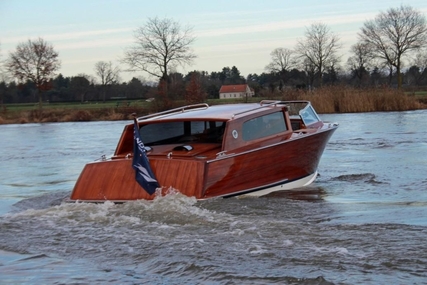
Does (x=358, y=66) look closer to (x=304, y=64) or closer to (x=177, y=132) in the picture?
(x=304, y=64)

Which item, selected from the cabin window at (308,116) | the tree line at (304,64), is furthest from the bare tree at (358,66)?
the cabin window at (308,116)

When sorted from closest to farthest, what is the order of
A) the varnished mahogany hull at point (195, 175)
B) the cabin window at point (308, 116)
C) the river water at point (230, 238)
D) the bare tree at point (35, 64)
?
the river water at point (230, 238), the varnished mahogany hull at point (195, 175), the cabin window at point (308, 116), the bare tree at point (35, 64)

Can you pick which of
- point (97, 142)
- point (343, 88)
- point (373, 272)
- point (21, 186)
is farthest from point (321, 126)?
point (343, 88)

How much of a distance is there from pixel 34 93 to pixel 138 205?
91.7m

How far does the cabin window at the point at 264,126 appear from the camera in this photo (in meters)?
10.1

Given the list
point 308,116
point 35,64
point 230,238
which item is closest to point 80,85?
point 35,64

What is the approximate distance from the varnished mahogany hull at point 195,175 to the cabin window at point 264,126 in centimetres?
43

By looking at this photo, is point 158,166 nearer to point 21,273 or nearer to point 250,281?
point 21,273

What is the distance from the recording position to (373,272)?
571 centimetres

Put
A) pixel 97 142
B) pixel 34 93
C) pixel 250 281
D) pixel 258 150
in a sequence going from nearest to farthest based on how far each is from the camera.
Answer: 1. pixel 250 281
2. pixel 258 150
3. pixel 97 142
4. pixel 34 93

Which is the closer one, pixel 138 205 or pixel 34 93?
pixel 138 205

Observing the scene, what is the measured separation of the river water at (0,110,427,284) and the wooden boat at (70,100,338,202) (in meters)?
0.26

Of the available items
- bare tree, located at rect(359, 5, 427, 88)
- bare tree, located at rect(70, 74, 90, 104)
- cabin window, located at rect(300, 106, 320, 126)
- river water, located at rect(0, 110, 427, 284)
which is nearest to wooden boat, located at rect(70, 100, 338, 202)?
river water, located at rect(0, 110, 427, 284)

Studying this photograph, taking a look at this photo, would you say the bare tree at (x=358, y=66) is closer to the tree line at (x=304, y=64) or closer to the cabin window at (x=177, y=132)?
the tree line at (x=304, y=64)
